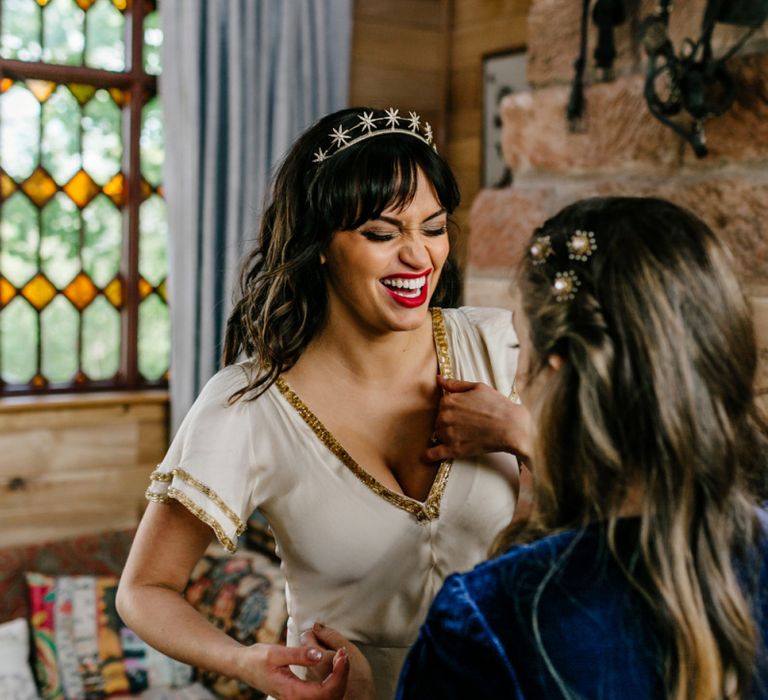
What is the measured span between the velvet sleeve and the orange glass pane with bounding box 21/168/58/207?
2730 millimetres

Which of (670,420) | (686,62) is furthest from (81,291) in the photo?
(670,420)

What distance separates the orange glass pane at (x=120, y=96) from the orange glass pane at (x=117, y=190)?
25cm

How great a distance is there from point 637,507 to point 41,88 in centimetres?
293

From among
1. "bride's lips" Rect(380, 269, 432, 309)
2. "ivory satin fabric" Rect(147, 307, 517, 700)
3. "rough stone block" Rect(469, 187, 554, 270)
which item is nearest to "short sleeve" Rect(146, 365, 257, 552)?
"ivory satin fabric" Rect(147, 307, 517, 700)

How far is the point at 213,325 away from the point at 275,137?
0.72 meters

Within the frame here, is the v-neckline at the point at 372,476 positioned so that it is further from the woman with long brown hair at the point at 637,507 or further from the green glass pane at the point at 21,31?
the green glass pane at the point at 21,31

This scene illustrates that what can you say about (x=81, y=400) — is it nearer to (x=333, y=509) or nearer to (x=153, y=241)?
(x=153, y=241)

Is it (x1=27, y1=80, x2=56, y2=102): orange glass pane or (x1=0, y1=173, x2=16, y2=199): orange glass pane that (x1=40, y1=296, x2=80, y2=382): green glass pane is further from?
(x1=27, y1=80, x2=56, y2=102): orange glass pane

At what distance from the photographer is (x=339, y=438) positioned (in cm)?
145

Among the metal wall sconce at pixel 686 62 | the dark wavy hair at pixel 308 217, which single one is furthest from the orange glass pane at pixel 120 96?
the metal wall sconce at pixel 686 62

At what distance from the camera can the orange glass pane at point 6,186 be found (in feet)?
10.5

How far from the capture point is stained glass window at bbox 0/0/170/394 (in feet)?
10.6

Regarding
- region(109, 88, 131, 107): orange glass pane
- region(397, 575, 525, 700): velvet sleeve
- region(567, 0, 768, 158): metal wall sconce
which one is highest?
region(109, 88, 131, 107): orange glass pane

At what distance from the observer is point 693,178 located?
148 centimetres
